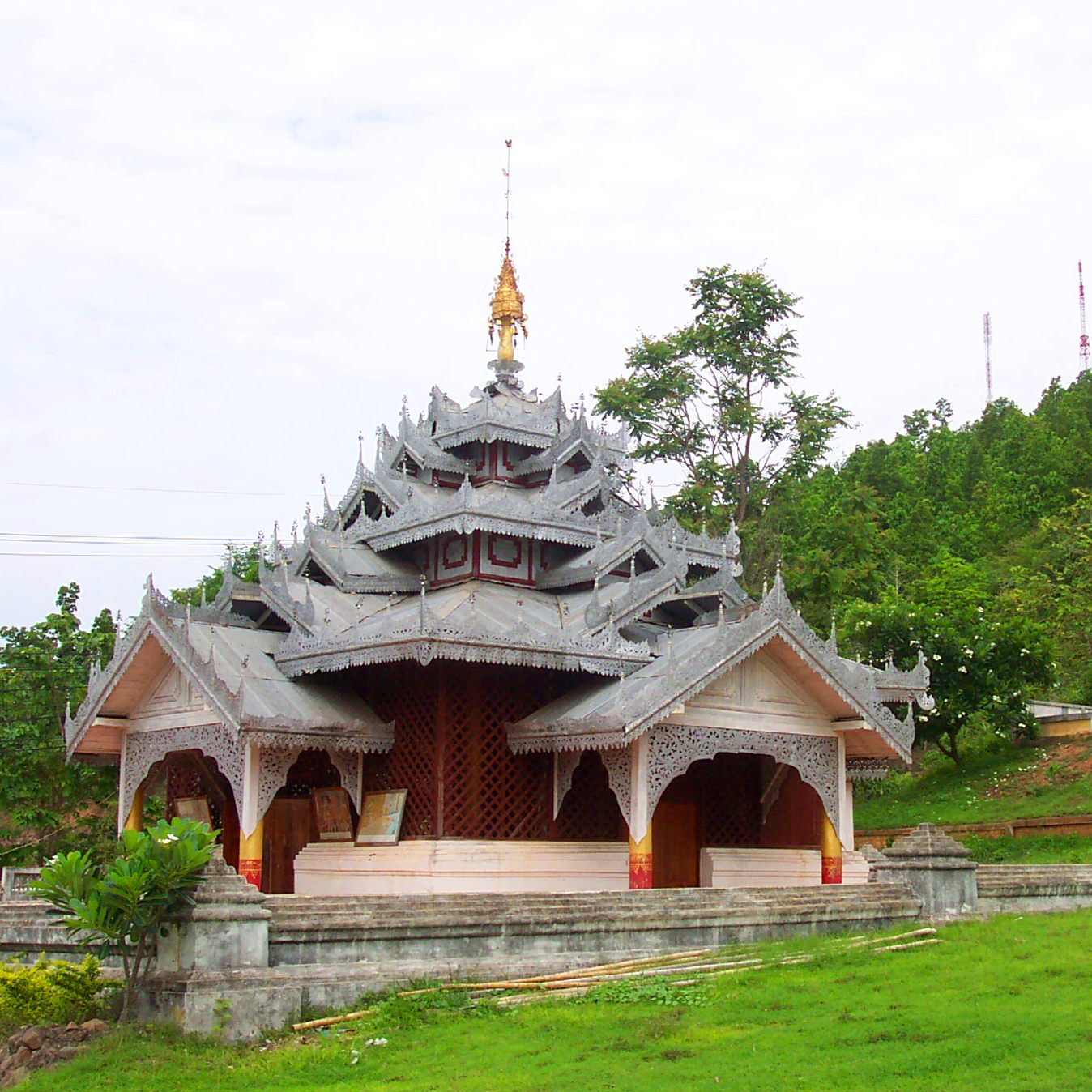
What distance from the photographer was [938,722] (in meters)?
35.8

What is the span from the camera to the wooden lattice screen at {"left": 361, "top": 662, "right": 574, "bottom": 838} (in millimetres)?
20234

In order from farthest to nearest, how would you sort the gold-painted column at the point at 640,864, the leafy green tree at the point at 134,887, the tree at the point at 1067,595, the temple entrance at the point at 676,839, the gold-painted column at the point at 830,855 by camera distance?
the tree at the point at 1067,595 → the temple entrance at the point at 676,839 → the gold-painted column at the point at 830,855 → the gold-painted column at the point at 640,864 → the leafy green tree at the point at 134,887

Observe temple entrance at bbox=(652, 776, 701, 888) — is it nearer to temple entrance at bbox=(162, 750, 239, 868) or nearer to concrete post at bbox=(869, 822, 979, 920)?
concrete post at bbox=(869, 822, 979, 920)

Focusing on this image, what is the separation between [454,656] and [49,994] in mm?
7437

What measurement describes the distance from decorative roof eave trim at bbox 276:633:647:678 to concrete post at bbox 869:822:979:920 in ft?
16.2

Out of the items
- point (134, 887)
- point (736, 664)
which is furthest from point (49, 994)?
point (736, 664)

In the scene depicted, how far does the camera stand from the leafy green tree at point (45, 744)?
2697 centimetres

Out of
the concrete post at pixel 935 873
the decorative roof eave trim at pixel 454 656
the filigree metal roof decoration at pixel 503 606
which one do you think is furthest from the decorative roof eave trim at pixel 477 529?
the concrete post at pixel 935 873

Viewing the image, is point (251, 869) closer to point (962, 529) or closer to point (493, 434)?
point (493, 434)

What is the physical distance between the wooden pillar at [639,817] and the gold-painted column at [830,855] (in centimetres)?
363

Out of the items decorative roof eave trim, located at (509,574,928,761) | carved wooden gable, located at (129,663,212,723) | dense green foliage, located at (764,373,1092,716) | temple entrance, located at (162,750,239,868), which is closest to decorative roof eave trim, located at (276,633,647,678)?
decorative roof eave trim, located at (509,574,928,761)

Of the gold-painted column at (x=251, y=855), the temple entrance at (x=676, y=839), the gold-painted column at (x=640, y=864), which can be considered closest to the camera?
the gold-painted column at (x=640, y=864)

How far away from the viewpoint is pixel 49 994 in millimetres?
13359

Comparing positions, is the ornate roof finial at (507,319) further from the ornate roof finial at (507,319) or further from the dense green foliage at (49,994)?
the dense green foliage at (49,994)
